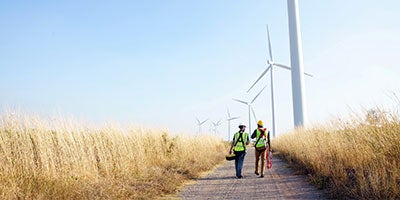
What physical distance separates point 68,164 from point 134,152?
4.47 meters

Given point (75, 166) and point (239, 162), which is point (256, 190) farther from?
point (75, 166)

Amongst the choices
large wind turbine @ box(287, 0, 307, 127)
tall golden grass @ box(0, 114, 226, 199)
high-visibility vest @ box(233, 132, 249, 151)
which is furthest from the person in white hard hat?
large wind turbine @ box(287, 0, 307, 127)

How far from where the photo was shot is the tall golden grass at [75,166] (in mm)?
6523

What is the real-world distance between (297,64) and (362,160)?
17460mm

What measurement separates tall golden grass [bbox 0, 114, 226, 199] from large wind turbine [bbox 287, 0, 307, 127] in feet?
48.4

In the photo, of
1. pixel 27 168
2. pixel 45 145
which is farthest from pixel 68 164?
pixel 27 168

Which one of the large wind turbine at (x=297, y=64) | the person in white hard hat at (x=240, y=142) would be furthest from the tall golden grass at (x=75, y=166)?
the large wind turbine at (x=297, y=64)

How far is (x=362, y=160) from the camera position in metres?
8.30

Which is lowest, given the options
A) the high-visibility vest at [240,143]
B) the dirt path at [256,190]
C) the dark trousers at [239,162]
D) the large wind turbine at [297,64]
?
the dirt path at [256,190]

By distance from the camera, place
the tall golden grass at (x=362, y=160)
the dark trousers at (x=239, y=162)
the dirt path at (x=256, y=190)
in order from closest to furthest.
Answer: the tall golden grass at (x=362, y=160) < the dirt path at (x=256, y=190) < the dark trousers at (x=239, y=162)

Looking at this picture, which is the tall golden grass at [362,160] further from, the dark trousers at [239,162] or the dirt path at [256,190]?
the dark trousers at [239,162]

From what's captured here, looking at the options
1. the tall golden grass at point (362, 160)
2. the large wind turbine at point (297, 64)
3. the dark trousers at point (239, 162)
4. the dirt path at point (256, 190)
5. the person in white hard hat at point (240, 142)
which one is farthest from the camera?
the large wind turbine at point (297, 64)

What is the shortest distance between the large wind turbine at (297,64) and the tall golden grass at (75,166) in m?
14.8

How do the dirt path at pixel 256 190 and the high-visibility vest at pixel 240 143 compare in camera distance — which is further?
the high-visibility vest at pixel 240 143
